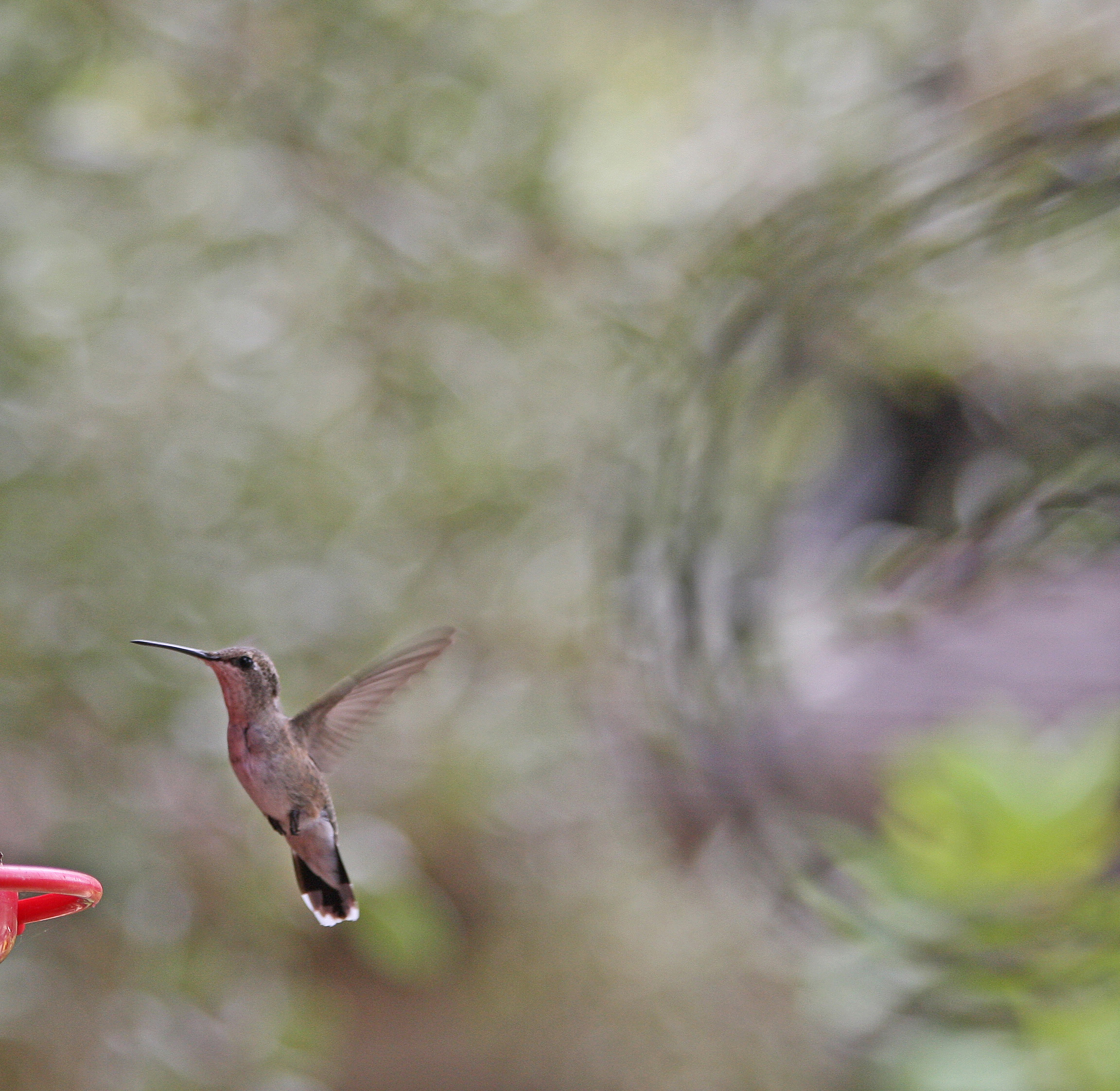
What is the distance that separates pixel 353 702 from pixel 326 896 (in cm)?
20

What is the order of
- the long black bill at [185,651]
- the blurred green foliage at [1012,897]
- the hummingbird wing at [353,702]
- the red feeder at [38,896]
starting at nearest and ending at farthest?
1. the red feeder at [38,896]
2. the long black bill at [185,651]
3. the hummingbird wing at [353,702]
4. the blurred green foliage at [1012,897]

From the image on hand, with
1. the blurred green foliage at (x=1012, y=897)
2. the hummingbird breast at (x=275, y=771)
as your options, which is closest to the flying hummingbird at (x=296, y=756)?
the hummingbird breast at (x=275, y=771)

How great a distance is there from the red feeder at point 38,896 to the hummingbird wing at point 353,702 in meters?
0.31

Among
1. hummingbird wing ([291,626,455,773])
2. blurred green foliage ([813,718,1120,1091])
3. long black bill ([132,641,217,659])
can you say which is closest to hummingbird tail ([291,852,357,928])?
hummingbird wing ([291,626,455,773])

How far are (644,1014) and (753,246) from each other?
1.71 meters

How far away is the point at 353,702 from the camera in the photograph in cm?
126

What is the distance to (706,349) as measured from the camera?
1.40 metres

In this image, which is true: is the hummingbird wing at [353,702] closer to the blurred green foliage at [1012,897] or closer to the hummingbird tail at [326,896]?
the hummingbird tail at [326,896]

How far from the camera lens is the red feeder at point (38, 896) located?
81 cm

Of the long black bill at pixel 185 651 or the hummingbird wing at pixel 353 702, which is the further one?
the hummingbird wing at pixel 353 702

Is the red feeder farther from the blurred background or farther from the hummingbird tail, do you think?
the blurred background

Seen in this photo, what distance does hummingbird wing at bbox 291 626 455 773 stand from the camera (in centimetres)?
109

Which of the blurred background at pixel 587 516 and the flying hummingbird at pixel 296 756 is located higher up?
the blurred background at pixel 587 516

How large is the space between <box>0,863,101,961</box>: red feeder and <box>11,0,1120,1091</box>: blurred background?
1.39ft
